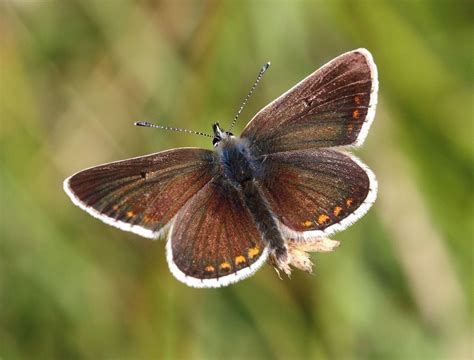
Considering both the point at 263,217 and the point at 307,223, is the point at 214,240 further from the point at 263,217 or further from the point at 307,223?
the point at 307,223

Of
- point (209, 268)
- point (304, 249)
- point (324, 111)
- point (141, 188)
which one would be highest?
point (141, 188)

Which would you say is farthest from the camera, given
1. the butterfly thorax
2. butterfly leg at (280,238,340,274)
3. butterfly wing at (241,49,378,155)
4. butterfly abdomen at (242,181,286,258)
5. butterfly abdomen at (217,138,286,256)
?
the butterfly thorax

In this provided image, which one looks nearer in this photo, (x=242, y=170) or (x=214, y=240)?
(x=214, y=240)

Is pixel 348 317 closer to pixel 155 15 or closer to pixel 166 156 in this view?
pixel 166 156

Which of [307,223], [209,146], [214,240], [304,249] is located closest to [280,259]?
[304,249]

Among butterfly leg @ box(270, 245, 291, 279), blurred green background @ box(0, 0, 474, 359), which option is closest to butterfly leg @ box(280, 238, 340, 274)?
butterfly leg @ box(270, 245, 291, 279)

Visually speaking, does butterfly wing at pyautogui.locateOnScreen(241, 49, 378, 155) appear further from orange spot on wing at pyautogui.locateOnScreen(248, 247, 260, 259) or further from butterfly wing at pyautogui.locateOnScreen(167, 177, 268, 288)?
orange spot on wing at pyautogui.locateOnScreen(248, 247, 260, 259)
